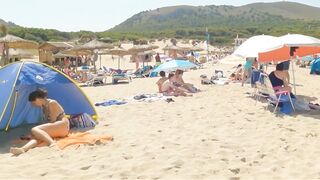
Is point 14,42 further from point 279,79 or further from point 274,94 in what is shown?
point 274,94

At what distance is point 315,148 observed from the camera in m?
5.25

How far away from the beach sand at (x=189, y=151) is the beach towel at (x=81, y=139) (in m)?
0.12

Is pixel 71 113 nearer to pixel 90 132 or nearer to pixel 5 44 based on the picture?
pixel 90 132

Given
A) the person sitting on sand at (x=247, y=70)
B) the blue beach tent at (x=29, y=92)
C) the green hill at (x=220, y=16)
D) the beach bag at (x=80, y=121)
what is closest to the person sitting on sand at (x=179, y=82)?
the person sitting on sand at (x=247, y=70)

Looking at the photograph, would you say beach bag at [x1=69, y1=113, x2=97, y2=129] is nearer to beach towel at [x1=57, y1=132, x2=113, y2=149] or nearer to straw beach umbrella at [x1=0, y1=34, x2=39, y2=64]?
beach towel at [x1=57, y1=132, x2=113, y2=149]

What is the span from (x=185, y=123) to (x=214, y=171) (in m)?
2.68

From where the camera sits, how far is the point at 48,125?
587cm

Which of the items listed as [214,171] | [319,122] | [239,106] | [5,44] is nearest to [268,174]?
[214,171]

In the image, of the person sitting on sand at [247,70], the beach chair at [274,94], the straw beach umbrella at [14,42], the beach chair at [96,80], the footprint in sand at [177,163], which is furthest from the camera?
the straw beach umbrella at [14,42]

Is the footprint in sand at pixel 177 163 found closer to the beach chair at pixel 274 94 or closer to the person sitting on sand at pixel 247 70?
the beach chair at pixel 274 94

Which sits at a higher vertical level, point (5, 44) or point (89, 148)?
point (5, 44)

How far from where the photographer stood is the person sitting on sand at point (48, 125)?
223 inches

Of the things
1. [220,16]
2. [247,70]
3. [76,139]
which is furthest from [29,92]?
[220,16]

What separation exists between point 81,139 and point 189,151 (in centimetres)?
153
